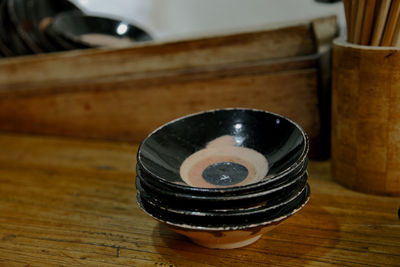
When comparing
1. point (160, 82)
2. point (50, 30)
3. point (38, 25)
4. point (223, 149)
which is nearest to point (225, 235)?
point (223, 149)

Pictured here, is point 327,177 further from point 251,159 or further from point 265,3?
point 265,3

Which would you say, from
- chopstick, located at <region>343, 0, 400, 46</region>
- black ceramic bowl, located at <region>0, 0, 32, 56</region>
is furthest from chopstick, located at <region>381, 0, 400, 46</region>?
black ceramic bowl, located at <region>0, 0, 32, 56</region>

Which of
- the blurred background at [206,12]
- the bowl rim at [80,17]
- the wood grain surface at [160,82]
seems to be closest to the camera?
the wood grain surface at [160,82]

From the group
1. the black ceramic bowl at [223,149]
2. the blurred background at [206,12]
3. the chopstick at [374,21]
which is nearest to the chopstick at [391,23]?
the chopstick at [374,21]

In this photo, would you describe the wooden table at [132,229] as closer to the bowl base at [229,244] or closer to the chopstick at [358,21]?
the bowl base at [229,244]

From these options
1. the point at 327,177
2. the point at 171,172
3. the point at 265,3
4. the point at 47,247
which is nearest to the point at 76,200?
the point at 47,247
